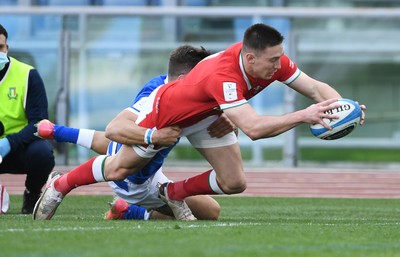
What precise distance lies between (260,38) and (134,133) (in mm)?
1162

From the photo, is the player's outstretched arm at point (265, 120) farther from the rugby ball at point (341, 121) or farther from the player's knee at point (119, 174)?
the player's knee at point (119, 174)

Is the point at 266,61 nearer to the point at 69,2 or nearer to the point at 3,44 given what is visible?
the point at 3,44

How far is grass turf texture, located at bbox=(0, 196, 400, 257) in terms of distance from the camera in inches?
204

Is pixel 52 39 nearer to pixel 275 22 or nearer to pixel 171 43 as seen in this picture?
pixel 171 43

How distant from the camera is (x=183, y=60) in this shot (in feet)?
26.2

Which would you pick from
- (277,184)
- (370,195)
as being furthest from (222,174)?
(277,184)

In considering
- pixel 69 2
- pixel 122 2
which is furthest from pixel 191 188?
pixel 69 2

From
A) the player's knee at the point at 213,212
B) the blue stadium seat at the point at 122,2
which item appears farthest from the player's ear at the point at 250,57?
the blue stadium seat at the point at 122,2

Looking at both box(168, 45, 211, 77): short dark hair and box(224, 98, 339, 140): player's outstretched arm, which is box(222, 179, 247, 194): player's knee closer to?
Result: box(224, 98, 339, 140): player's outstretched arm

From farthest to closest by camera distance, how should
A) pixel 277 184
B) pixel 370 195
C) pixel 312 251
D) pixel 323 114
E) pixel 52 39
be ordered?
pixel 52 39, pixel 277 184, pixel 370 195, pixel 323 114, pixel 312 251

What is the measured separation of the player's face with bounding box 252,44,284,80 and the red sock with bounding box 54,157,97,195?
1.49 metres

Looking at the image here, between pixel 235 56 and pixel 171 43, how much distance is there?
30.7 ft

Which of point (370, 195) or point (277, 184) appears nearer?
point (370, 195)

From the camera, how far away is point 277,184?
12.9 metres
